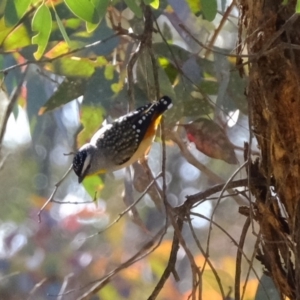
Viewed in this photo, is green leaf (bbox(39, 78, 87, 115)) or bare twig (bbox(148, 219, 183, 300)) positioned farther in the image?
green leaf (bbox(39, 78, 87, 115))

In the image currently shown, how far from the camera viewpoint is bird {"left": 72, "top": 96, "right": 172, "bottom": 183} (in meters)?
1.50

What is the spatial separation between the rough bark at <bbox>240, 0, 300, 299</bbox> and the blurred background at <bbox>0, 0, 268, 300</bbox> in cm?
5

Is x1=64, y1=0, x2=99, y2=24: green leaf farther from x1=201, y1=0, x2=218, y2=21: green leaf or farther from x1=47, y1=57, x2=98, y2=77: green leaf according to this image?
x1=47, y1=57, x2=98, y2=77: green leaf

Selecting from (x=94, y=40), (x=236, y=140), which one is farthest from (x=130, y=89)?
(x=236, y=140)

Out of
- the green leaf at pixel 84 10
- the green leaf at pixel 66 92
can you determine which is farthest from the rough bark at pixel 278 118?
the green leaf at pixel 66 92

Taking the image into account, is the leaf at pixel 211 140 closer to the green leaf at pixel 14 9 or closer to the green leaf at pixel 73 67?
the green leaf at pixel 73 67

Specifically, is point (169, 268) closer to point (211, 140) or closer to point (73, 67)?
point (211, 140)

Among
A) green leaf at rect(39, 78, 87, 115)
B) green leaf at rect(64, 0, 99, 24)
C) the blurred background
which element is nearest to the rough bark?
the blurred background

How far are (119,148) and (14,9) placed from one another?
90cm

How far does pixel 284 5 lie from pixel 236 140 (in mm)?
1180

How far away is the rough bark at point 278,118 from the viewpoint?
2.77 ft

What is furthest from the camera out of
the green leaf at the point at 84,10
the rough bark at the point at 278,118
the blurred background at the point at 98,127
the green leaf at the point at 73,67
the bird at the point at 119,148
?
the bird at the point at 119,148

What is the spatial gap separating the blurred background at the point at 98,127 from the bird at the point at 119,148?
3 cm

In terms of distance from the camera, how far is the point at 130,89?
1060 millimetres
